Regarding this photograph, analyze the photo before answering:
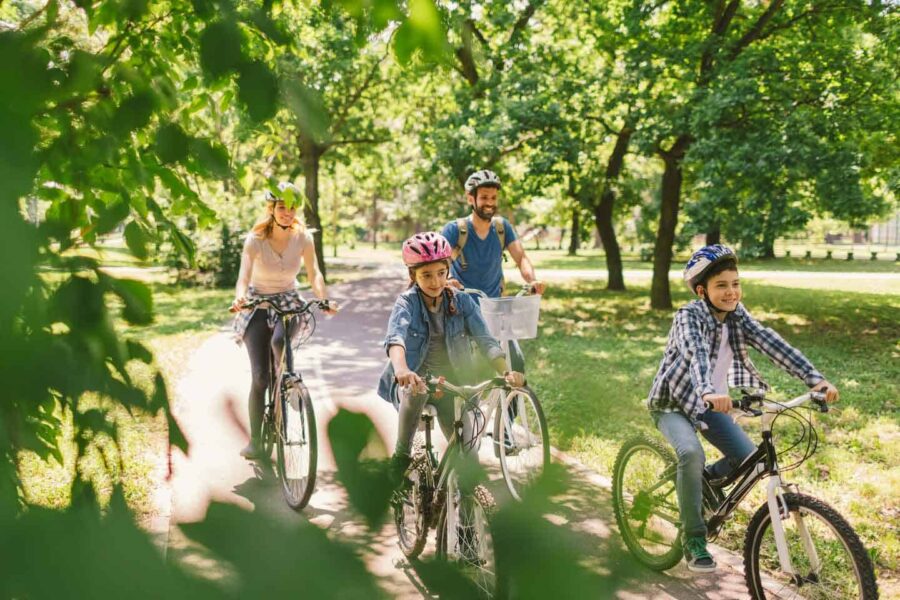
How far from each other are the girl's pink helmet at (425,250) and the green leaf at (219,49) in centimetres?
321

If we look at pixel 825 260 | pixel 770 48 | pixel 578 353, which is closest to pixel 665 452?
pixel 578 353

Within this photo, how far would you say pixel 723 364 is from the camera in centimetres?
414

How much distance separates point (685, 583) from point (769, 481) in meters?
0.93

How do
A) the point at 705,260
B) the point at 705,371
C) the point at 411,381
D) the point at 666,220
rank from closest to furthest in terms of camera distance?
the point at 411,381 < the point at 705,371 < the point at 705,260 < the point at 666,220

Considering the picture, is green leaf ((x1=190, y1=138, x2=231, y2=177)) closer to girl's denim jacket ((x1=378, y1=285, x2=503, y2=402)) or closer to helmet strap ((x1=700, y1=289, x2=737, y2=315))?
girl's denim jacket ((x1=378, y1=285, x2=503, y2=402))

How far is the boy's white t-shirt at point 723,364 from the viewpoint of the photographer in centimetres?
411

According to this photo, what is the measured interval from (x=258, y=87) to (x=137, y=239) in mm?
369

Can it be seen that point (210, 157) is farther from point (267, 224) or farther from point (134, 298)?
point (267, 224)

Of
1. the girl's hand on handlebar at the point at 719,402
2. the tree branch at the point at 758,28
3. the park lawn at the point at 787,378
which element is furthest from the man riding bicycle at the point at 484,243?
the tree branch at the point at 758,28

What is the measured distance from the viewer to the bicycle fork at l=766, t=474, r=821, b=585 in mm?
3502

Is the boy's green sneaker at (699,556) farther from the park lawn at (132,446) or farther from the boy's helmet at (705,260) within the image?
the park lawn at (132,446)

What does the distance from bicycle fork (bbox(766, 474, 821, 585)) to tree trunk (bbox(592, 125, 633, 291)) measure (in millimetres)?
14251

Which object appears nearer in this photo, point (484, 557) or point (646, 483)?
point (484, 557)

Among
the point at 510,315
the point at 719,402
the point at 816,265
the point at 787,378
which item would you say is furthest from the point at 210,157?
the point at 816,265
